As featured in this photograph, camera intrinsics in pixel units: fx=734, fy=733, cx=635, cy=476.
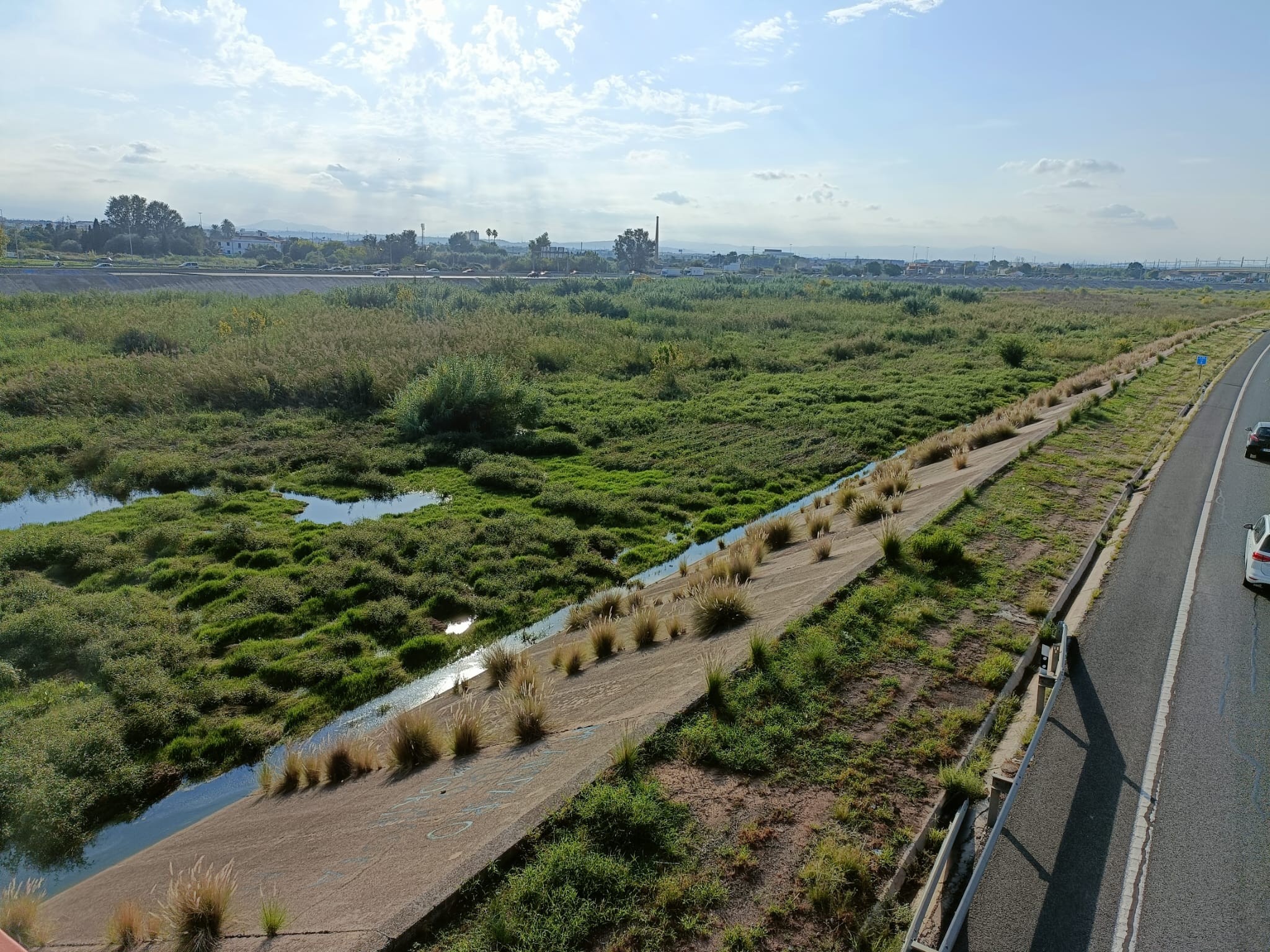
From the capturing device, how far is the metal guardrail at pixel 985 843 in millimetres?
5457

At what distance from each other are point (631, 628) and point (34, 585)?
503 inches

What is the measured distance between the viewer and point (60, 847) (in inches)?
367

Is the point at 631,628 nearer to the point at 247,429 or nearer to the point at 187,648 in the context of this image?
the point at 187,648

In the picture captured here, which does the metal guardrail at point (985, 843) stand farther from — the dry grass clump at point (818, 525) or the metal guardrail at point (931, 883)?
the dry grass clump at point (818, 525)

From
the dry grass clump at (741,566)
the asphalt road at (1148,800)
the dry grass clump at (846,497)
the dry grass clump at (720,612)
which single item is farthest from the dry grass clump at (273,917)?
the dry grass clump at (846,497)

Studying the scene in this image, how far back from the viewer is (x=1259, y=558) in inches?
490

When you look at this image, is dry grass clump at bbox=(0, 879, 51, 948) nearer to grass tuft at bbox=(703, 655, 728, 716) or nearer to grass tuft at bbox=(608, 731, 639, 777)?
grass tuft at bbox=(608, 731, 639, 777)

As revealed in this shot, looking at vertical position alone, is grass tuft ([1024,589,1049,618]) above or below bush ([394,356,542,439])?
below

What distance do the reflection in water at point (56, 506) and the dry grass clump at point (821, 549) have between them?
19675 mm

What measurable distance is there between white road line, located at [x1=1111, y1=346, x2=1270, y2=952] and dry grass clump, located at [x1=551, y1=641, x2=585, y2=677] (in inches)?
301

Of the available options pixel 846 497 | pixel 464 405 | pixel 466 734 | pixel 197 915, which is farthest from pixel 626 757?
pixel 464 405

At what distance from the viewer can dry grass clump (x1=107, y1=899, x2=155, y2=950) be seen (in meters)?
6.45

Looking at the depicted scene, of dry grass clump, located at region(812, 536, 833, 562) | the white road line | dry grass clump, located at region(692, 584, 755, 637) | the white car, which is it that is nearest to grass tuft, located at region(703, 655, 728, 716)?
dry grass clump, located at region(692, 584, 755, 637)

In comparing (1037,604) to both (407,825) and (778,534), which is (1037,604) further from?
(407,825)
